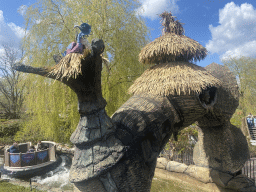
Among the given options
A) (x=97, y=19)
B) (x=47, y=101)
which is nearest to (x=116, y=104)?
(x=47, y=101)

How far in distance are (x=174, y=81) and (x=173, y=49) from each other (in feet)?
2.11

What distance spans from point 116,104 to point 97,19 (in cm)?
276

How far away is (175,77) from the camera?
2883mm

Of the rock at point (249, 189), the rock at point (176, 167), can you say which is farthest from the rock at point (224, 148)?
the rock at point (176, 167)

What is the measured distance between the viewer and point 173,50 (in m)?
3.10

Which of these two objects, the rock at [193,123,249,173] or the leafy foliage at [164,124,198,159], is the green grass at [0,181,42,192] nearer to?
the leafy foliage at [164,124,198,159]

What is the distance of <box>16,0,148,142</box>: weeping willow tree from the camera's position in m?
5.51

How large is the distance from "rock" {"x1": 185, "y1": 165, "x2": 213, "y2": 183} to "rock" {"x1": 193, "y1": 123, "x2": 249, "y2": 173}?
0.16 metres

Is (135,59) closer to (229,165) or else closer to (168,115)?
Result: (168,115)

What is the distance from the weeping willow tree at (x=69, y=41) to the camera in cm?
551

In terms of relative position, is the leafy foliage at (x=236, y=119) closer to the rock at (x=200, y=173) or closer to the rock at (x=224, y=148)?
the rock at (x=224, y=148)

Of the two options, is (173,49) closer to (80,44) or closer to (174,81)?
(174,81)

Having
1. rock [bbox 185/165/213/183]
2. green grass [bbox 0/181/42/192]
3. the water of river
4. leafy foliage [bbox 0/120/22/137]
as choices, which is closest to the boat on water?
the water of river

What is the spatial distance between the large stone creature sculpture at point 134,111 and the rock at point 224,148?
1.42 m
